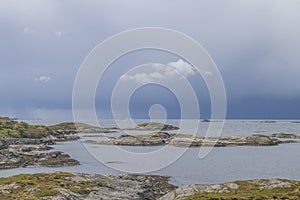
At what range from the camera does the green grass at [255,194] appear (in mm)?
37656

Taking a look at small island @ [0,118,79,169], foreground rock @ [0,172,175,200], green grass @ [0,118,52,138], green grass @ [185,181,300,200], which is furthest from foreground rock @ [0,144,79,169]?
green grass @ [185,181,300,200]

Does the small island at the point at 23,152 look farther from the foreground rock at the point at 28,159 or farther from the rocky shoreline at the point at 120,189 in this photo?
the rocky shoreline at the point at 120,189

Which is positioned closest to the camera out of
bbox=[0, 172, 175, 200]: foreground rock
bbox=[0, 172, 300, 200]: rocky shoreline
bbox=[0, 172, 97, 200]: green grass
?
bbox=[0, 172, 300, 200]: rocky shoreline

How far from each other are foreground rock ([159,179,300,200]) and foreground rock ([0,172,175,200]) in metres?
8.57

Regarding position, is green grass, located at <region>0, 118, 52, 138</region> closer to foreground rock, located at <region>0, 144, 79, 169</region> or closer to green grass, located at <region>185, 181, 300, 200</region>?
foreground rock, located at <region>0, 144, 79, 169</region>

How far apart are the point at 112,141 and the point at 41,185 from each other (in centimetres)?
10416

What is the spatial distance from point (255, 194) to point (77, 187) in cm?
2384

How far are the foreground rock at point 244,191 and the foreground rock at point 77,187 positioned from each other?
8.57 meters

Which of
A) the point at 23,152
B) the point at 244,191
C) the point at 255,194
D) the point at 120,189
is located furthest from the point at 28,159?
the point at 255,194

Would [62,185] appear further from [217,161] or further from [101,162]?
[217,161]

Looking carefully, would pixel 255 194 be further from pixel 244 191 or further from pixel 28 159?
pixel 28 159

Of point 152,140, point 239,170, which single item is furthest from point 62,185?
point 152,140

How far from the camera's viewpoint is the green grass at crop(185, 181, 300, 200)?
124ft

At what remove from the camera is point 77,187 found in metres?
46.7
